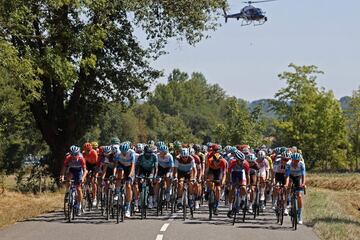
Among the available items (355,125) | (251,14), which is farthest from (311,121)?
(251,14)

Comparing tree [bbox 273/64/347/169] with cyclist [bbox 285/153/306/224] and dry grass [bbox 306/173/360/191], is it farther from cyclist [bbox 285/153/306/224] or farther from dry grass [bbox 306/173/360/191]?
cyclist [bbox 285/153/306/224]

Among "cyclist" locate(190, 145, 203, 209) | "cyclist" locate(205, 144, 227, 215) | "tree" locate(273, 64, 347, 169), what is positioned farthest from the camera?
"tree" locate(273, 64, 347, 169)

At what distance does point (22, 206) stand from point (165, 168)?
5.53 meters

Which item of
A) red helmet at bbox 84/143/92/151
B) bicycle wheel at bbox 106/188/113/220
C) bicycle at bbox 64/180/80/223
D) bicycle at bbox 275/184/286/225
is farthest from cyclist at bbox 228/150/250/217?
red helmet at bbox 84/143/92/151

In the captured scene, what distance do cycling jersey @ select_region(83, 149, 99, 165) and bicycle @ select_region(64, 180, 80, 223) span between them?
3.08 meters

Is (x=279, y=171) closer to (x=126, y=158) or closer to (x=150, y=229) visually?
(x=126, y=158)

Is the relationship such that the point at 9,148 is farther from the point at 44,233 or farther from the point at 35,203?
the point at 44,233

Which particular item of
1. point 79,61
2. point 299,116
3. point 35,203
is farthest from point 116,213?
point 299,116

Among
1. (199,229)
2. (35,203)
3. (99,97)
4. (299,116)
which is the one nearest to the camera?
(199,229)

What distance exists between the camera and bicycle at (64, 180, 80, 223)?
17.9m

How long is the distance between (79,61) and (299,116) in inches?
2002

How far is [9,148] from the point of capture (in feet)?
205

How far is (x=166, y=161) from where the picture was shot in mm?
20422

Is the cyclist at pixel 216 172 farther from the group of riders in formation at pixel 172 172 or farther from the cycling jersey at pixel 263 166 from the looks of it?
the cycling jersey at pixel 263 166
